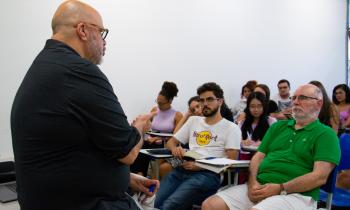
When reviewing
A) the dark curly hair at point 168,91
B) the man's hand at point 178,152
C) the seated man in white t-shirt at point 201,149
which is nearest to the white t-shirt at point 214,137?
the seated man in white t-shirt at point 201,149

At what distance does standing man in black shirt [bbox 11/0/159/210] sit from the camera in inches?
41.8

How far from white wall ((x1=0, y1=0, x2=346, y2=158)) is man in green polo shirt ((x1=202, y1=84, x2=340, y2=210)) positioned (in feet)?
8.10

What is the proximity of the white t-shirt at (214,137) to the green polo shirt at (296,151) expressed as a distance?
15.3 inches

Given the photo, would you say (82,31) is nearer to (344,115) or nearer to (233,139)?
(233,139)

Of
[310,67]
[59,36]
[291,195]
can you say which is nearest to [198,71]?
[310,67]

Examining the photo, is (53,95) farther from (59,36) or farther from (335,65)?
(335,65)

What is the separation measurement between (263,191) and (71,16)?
1446mm

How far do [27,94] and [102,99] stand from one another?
23 cm

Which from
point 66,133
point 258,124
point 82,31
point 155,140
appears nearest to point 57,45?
point 82,31

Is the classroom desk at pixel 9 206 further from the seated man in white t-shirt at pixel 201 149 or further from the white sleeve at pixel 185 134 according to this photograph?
the white sleeve at pixel 185 134

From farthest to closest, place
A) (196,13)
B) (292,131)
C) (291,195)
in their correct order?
(196,13), (292,131), (291,195)

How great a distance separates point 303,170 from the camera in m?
2.12

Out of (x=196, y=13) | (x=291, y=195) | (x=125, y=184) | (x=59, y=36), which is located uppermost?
(x=196, y=13)

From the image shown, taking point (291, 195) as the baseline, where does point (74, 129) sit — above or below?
above
